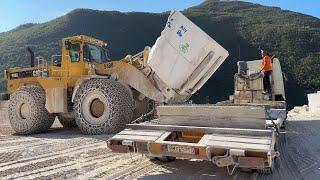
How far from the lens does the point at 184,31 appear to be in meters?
8.75

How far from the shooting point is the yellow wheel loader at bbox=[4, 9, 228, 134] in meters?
8.95

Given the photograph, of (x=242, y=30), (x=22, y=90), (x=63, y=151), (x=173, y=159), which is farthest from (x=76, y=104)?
(x=242, y=30)

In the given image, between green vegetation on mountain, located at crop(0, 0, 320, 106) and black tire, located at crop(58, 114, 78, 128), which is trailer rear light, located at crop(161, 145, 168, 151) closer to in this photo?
black tire, located at crop(58, 114, 78, 128)

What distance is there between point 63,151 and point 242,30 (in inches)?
1894

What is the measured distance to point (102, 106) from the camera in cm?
1102

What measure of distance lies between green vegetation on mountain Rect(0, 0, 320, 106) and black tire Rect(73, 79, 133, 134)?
2691 cm

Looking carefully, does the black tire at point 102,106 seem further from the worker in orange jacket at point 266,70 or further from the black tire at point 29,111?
the worker in orange jacket at point 266,70

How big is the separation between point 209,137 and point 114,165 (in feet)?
6.42

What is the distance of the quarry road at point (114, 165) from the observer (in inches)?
231

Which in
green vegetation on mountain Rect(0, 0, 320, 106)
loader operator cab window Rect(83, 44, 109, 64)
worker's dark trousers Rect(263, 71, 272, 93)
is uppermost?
green vegetation on mountain Rect(0, 0, 320, 106)

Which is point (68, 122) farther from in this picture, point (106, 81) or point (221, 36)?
point (221, 36)

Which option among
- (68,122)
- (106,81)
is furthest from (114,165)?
(68,122)

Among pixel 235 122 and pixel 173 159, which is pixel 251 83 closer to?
pixel 173 159

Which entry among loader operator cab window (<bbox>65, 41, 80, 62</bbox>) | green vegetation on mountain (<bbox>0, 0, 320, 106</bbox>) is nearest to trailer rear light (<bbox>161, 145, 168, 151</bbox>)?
loader operator cab window (<bbox>65, 41, 80, 62</bbox>)
